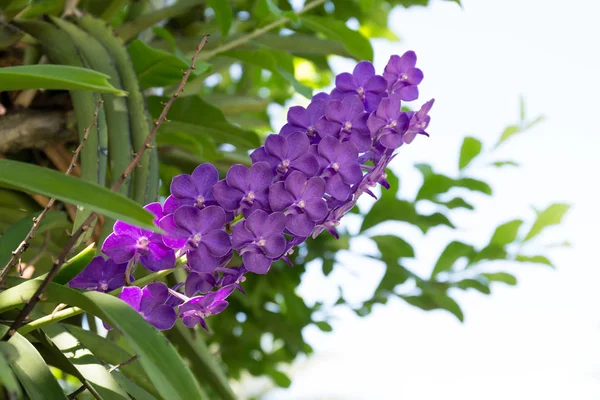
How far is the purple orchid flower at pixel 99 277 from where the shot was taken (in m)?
0.35

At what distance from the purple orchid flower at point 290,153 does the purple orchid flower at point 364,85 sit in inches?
2.9

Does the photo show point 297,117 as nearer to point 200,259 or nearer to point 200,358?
point 200,259

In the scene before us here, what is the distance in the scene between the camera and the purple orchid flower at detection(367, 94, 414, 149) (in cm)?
39

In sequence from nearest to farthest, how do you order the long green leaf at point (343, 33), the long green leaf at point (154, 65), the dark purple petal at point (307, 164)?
1. the dark purple petal at point (307, 164)
2. the long green leaf at point (154, 65)
3. the long green leaf at point (343, 33)

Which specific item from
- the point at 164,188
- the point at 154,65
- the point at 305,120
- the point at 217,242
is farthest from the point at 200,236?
the point at 164,188

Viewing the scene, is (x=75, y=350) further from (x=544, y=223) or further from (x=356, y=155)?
(x=544, y=223)

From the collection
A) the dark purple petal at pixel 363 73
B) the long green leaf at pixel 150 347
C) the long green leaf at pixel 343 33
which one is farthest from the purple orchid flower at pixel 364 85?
the long green leaf at pixel 343 33

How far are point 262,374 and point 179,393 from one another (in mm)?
877

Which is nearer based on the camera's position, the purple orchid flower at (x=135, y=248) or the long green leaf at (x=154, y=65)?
the purple orchid flower at (x=135, y=248)

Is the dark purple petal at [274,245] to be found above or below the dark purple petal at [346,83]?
below

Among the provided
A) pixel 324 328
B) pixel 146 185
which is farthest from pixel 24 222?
pixel 324 328

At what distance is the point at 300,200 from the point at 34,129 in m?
0.40

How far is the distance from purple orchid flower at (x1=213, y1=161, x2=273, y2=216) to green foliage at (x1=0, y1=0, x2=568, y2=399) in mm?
→ 54

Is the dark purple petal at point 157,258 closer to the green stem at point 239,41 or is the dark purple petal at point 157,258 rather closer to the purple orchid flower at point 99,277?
the purple orchid flower at point 99,277
